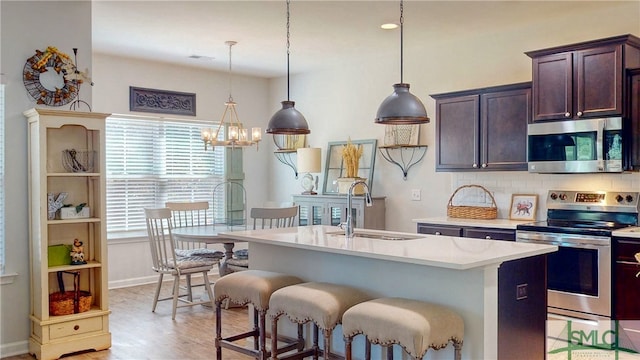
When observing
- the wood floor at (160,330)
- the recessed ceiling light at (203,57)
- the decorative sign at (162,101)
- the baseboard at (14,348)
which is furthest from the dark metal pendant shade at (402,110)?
the decorative sign at (162,101)

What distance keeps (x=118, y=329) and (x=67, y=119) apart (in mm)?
1853

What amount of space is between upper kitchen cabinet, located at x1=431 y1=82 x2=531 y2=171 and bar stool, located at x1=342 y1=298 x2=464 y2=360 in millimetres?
2493

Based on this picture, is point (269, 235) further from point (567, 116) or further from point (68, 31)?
point (567, 116)

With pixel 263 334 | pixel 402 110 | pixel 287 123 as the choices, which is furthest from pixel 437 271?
pixel 287 123

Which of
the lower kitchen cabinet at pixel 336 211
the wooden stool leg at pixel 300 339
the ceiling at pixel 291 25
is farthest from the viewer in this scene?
the lower kitchen cabinet at pixel 336 211

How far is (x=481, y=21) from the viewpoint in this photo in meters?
4.99

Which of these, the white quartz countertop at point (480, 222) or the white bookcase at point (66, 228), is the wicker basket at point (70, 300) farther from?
the white quartz countertop at point (480, 222)

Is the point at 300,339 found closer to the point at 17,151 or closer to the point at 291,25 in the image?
the point at 17,151

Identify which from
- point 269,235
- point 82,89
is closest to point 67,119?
point 82,89

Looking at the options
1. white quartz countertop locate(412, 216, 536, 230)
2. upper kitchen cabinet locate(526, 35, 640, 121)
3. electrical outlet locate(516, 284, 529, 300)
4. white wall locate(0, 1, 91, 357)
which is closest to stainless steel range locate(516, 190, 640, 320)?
white quartz countertop locate(412, 216, 536, 230)

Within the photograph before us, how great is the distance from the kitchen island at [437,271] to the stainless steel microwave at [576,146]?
1457 mm

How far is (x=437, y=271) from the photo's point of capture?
3041 mm

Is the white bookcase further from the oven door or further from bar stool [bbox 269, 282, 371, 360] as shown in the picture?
the oven door

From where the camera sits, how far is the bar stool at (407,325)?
262 centimetres
